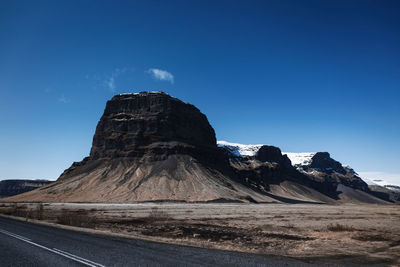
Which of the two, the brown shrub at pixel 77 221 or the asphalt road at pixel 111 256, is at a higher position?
the asphalt road at pixel 111 256

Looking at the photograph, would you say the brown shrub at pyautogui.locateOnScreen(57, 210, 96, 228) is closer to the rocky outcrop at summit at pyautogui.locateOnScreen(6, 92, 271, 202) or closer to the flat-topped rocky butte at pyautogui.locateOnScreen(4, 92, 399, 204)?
the flat-topped rocky butte at pyautogui.locateOnScreen(4, 92, 399, 204)

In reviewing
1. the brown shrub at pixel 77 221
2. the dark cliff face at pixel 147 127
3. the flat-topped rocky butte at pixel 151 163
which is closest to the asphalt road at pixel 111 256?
the brown shrub at pixel 77 221

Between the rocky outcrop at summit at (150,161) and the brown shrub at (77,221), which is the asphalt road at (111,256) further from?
the rocky outcrop at summit at (150,161)

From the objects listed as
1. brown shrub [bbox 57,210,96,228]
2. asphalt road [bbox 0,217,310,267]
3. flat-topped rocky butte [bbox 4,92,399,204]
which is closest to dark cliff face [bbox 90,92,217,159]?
flat-topped rocky butte [bbox 4,92,399,204]

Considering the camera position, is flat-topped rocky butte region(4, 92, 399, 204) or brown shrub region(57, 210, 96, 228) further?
flat-topped rocky butte region(4, 92, 399, 204)

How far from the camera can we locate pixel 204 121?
582 feet

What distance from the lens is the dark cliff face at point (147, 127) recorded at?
147375 mm

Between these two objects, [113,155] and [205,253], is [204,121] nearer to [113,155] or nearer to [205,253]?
[113,155]

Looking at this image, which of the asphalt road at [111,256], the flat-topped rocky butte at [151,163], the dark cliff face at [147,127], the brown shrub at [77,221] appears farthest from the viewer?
the dark cliff face at [147,127]

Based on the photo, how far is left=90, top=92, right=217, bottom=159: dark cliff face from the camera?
147m

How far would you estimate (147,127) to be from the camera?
6132 inches

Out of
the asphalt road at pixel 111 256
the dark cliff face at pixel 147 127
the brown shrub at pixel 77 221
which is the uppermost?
the dark cliff face at pixel 147 127

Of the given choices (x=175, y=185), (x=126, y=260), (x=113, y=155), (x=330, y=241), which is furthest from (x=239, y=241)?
(x=113, y=155)

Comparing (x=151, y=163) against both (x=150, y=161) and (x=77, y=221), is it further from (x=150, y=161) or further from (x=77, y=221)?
(x=77, y=221)
